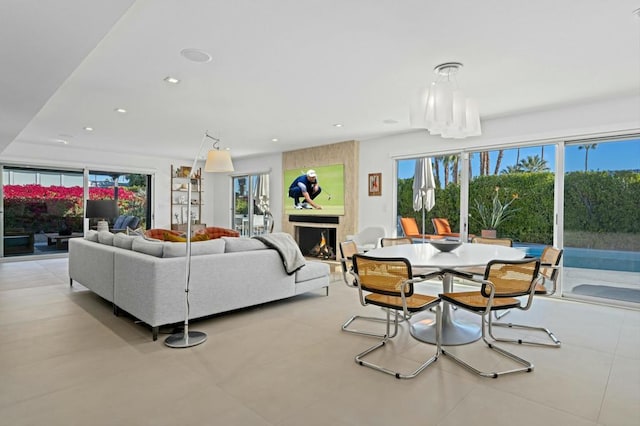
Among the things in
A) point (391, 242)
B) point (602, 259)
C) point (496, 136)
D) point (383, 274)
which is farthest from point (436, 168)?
point (383, 274)

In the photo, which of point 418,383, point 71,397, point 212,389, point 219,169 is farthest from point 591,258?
point 71,397

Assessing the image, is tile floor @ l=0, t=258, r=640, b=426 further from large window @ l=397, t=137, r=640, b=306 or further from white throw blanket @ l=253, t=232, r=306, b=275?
large window @ l=397, t=137, r=640, b=306

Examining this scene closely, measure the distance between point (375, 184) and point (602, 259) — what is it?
352 centimetres

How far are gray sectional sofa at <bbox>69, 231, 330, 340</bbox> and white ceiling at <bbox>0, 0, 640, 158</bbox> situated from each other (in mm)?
1669

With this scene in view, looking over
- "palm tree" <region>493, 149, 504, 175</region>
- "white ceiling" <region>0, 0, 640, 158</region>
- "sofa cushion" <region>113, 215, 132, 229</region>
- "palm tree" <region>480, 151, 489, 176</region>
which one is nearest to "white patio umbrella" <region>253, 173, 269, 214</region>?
"sofa cushion" <region>113, 215, 132, 229</region>

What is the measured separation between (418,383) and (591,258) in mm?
3727

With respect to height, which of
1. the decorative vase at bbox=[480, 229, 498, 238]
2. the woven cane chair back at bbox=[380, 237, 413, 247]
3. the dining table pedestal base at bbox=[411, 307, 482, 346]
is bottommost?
the dining table pedestal base at bbox=[411, 307, 482, 346]

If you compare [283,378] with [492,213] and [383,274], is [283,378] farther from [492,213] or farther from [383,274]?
[492,213]

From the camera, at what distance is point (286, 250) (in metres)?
4.20

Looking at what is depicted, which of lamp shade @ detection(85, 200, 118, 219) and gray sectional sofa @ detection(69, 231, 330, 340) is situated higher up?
lamp shade @ detection(85, 200, 118, 219)

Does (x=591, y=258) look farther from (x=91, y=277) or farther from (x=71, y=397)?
(x=91, y=277)

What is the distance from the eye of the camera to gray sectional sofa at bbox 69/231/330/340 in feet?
10.4

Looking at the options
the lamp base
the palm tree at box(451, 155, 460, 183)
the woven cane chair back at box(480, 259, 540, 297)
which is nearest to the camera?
the woven cane chair back at box(480, 259, 540, 297)

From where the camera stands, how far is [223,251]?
12.4ft
